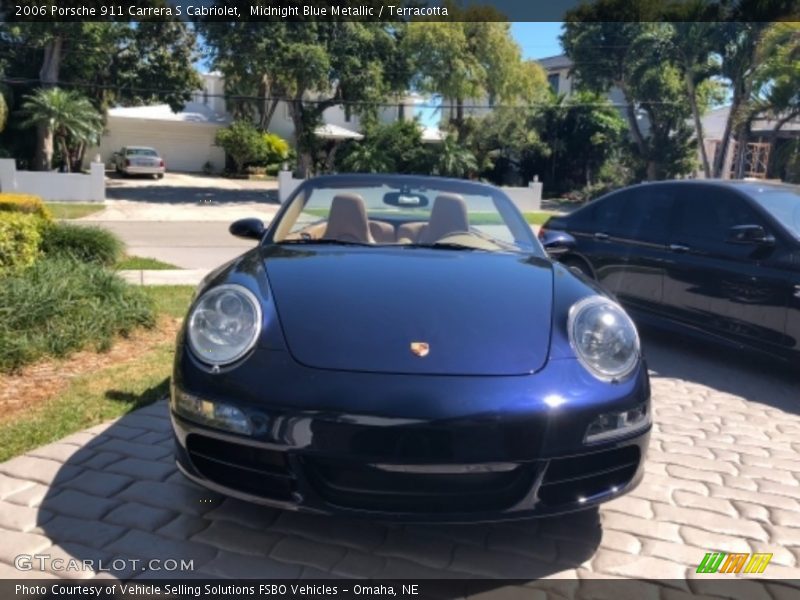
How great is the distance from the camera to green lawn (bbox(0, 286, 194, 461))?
12.1 ft

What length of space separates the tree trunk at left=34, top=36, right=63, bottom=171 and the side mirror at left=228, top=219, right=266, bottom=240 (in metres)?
26.3

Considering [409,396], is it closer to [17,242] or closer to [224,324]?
[224,324]

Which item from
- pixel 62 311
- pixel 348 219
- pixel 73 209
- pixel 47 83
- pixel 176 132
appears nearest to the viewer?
pixel 348 219

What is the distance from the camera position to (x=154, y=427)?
12.9ft

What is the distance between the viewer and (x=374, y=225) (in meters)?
4.31

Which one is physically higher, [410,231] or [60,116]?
[60,116]

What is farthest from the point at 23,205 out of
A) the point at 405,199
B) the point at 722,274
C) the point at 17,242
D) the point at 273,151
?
the point at 273,151

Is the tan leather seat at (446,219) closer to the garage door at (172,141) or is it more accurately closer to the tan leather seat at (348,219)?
the tan leather seat at (348,219)

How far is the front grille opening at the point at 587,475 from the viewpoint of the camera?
96.7 inches

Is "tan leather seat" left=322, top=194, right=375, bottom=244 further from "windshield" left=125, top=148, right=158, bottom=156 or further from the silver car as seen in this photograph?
"windshield" left=125, top=148, right=158, bottom=156

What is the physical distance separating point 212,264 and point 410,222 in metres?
6.83

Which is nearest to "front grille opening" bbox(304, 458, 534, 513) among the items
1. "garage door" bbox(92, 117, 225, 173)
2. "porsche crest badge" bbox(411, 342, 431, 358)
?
"porsche crest badge" bbox(411, 342, 431, 358)

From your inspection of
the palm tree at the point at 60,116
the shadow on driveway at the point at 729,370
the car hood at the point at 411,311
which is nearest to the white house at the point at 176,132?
the palm tree at the point at 60,116

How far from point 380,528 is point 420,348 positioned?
2.75ft
